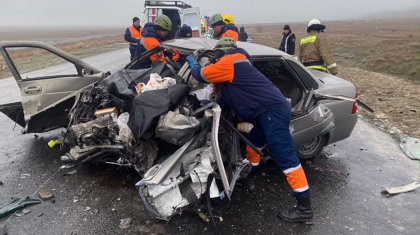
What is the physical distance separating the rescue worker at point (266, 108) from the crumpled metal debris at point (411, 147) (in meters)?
2.75

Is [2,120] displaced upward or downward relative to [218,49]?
downward

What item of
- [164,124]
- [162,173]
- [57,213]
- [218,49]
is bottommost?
[57,213]

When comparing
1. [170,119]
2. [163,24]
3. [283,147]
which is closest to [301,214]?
[283,147]

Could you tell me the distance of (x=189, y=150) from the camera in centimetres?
365

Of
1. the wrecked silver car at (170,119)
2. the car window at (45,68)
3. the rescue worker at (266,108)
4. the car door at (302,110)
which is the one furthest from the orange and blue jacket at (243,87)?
the car window at (45,68)

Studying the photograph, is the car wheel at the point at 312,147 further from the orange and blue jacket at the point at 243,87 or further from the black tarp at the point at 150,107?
the black tarp at the point at 150,107

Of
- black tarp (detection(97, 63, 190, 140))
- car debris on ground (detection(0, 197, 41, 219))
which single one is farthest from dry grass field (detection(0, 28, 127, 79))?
black tarp (detection(97, 63, 190, 140))

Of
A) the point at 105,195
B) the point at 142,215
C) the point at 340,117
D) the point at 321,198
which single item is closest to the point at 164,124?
the point at 142,215

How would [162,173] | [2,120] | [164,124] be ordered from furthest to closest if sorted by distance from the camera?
[2,120] → [164,124] → [162,173]

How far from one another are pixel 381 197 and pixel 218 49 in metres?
2.50

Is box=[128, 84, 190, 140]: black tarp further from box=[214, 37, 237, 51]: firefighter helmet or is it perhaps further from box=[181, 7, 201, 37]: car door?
box=[181, 7, 201, 37]: car door

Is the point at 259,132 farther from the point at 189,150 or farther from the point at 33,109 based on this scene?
the point at 33,109

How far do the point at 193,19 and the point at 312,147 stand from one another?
9.91m

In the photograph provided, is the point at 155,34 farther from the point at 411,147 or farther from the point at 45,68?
the point at 45,68
